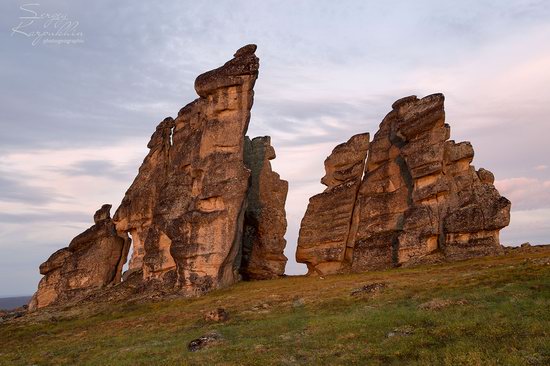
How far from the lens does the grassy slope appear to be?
24359mm

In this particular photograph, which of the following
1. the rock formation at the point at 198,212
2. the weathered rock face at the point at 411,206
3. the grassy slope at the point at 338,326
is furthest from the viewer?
the rock formation at the point at 198,212

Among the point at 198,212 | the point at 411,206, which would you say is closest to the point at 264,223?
the point at 198,212

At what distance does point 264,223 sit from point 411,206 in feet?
67.6

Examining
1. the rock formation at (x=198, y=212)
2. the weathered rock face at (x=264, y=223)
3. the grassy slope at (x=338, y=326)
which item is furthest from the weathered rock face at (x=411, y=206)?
the rock formation at (x=198, y=212)

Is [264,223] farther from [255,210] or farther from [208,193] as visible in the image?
[208,193]

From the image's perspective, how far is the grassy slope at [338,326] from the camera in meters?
24.4

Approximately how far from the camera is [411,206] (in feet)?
216

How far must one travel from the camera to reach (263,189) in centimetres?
7662

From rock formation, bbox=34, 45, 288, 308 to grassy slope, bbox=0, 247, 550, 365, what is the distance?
7.73 m

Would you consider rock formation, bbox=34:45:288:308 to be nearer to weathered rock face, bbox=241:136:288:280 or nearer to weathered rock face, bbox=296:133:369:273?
weathered rock face, bbox=241:136:288:280

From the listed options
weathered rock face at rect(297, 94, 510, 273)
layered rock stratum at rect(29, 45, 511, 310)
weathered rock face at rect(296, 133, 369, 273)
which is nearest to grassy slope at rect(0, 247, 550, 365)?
weathered rock face at rect(297, 94, 510, 273)

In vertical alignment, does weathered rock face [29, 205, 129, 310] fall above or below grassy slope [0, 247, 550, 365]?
above

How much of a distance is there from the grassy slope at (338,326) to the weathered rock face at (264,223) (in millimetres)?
14069

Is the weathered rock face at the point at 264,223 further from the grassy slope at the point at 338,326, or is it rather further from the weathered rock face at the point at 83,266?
the weathered rock face at the point at 83,266
